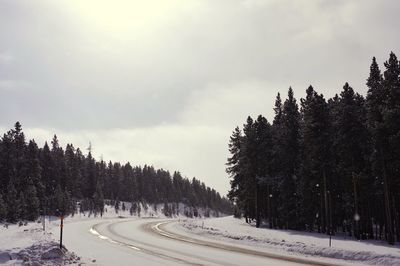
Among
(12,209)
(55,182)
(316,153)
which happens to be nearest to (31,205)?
(12,209)

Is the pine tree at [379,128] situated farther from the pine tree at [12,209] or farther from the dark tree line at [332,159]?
the pine tree at [12,209]

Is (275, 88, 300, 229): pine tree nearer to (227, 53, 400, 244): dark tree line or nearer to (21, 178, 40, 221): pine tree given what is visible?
(227, 53, 400, 244): dark tree line

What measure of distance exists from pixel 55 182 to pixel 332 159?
8175cm

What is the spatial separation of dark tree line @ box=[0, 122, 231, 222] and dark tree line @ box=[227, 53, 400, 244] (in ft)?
96.5

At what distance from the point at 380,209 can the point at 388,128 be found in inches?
851

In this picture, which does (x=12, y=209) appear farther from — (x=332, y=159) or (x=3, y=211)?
(x=332, y=159)

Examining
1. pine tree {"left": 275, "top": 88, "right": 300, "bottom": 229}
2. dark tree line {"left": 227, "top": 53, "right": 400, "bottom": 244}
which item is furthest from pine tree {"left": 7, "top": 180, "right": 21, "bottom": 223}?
pine tree {"left": 275, "top": 88, "right": 300, "bottom": 229}

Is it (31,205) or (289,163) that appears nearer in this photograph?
(289,163)

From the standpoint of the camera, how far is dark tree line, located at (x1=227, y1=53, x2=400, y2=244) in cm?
3647

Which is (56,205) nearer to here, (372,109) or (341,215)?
(341,215)

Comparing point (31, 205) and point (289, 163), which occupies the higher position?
point (289, 163)

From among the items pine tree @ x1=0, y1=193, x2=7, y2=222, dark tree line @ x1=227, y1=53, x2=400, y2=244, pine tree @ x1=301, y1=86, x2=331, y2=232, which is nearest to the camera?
dark tree line @ x1=227, y1=53, x2=400, y2=244

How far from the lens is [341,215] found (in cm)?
5181

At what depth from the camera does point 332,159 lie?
149ft
